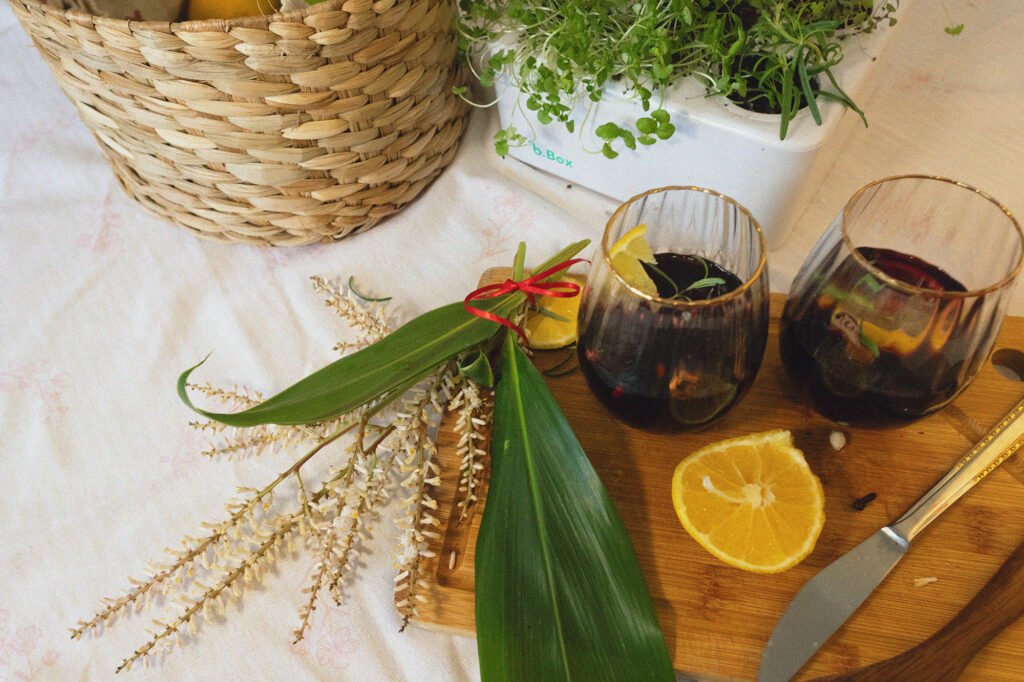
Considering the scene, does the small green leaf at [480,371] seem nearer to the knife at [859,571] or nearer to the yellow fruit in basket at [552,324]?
the yellow fruit in basket at [552,324]

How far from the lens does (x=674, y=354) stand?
1.44ft

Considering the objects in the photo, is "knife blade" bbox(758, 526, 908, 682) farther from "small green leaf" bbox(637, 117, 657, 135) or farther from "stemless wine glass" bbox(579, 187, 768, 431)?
"small green leaf" bbox(637, 117, 657, 135)

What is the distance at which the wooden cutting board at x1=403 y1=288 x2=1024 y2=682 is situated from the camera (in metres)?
0.47

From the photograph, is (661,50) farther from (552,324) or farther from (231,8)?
(231,8)

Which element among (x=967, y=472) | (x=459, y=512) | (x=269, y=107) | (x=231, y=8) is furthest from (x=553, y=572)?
(x=231, y=8)

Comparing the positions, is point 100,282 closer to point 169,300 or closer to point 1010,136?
point 169,300

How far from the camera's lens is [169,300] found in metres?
0.71

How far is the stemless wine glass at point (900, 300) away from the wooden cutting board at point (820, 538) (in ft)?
0.16

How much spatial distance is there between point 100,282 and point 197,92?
27cm

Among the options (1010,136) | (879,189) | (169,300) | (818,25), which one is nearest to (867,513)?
(879,189)

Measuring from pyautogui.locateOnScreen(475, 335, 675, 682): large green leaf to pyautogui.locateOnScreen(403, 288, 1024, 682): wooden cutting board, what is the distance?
44 mm

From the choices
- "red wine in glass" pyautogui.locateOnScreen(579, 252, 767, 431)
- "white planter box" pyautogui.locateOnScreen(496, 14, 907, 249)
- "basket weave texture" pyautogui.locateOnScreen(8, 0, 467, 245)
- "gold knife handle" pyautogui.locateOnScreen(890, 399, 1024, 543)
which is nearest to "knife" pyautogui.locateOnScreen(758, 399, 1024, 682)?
"gold knife handle" pyautogui.locateOnScreen(890, 399, 1024, 543)

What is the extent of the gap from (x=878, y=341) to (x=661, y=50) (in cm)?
27

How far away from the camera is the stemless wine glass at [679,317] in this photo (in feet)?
1.41
